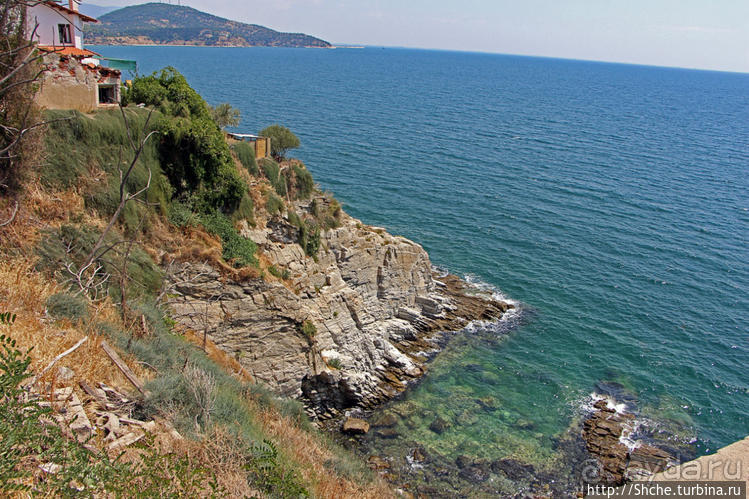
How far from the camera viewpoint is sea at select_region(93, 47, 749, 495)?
29250mm

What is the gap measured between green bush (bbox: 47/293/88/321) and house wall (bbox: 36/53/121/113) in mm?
12415

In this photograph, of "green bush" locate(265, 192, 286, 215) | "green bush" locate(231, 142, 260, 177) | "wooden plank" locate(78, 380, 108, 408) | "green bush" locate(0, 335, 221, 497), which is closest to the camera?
"green bush" locate(0, 335, 221, 497)

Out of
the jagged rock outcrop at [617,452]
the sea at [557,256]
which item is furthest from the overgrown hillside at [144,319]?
the jagged rock outcrop at [617,452]

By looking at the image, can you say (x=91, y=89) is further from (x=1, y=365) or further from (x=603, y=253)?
(x=603, y=253)

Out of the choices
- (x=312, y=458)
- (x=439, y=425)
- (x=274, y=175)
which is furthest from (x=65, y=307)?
(x=439, y=425)

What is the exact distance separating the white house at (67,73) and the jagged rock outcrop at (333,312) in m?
9.23

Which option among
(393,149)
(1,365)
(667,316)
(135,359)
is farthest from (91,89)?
(393,149)

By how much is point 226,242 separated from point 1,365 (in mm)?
17401

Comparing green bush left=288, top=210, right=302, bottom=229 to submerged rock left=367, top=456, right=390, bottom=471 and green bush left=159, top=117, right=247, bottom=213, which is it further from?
submerged rock left=367, top=456, right=390, bottom=471

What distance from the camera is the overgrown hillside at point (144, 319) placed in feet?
28.7

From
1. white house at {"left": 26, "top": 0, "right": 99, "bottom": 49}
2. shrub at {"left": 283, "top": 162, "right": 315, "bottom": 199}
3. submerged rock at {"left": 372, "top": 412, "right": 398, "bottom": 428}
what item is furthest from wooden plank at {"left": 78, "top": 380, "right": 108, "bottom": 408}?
shrub at {"left": 283, "top": 162, "right": 315, "bottom": 199}

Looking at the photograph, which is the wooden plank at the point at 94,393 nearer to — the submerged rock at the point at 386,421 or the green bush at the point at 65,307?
the green bush at the point at 65,307

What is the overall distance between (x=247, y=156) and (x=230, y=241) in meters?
6.71

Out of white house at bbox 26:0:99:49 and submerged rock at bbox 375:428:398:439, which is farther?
submerged rock at bbox 375:428:398:439
